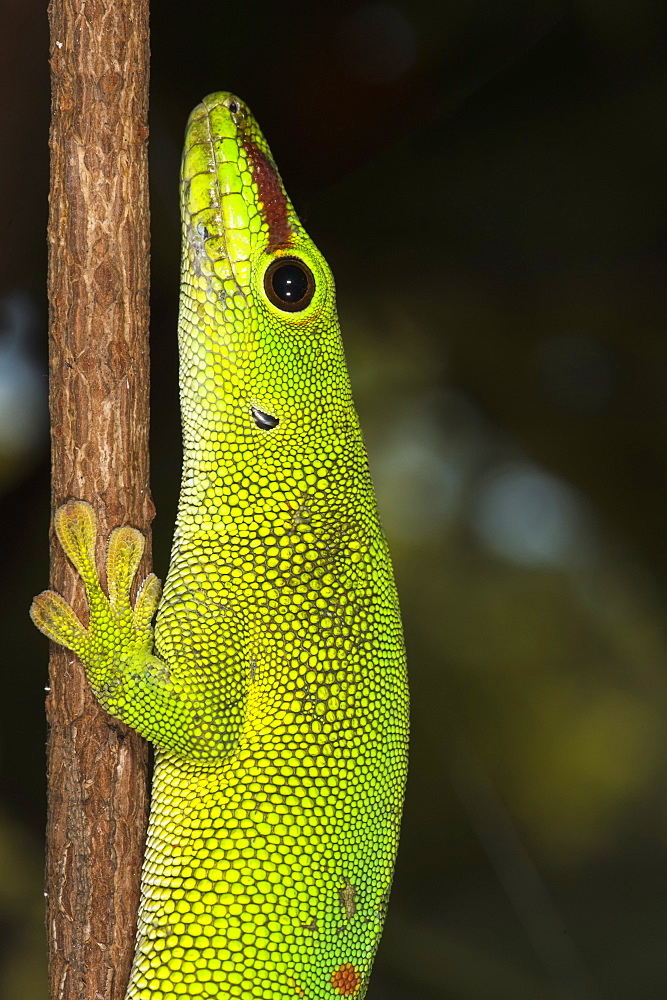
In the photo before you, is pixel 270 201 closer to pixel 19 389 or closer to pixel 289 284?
pixel 289 284

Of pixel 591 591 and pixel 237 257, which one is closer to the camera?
pixel 237 257

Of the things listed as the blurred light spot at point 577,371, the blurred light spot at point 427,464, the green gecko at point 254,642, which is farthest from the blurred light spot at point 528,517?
the green gecko at point 254,642

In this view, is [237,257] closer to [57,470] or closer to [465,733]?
[57,470]

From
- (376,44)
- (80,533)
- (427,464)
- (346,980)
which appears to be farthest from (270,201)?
(427,464)

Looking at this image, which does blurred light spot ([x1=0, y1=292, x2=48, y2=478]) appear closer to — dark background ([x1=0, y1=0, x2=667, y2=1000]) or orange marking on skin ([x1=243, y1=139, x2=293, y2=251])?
dark background ([x1=0, y1=0, x2=667, y2=1000])

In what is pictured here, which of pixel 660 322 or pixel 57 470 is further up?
pixel 660 322

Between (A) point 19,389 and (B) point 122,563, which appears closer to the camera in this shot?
(B) point 122,563

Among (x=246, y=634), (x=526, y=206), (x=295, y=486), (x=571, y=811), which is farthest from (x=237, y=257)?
(x=571, y=811)
